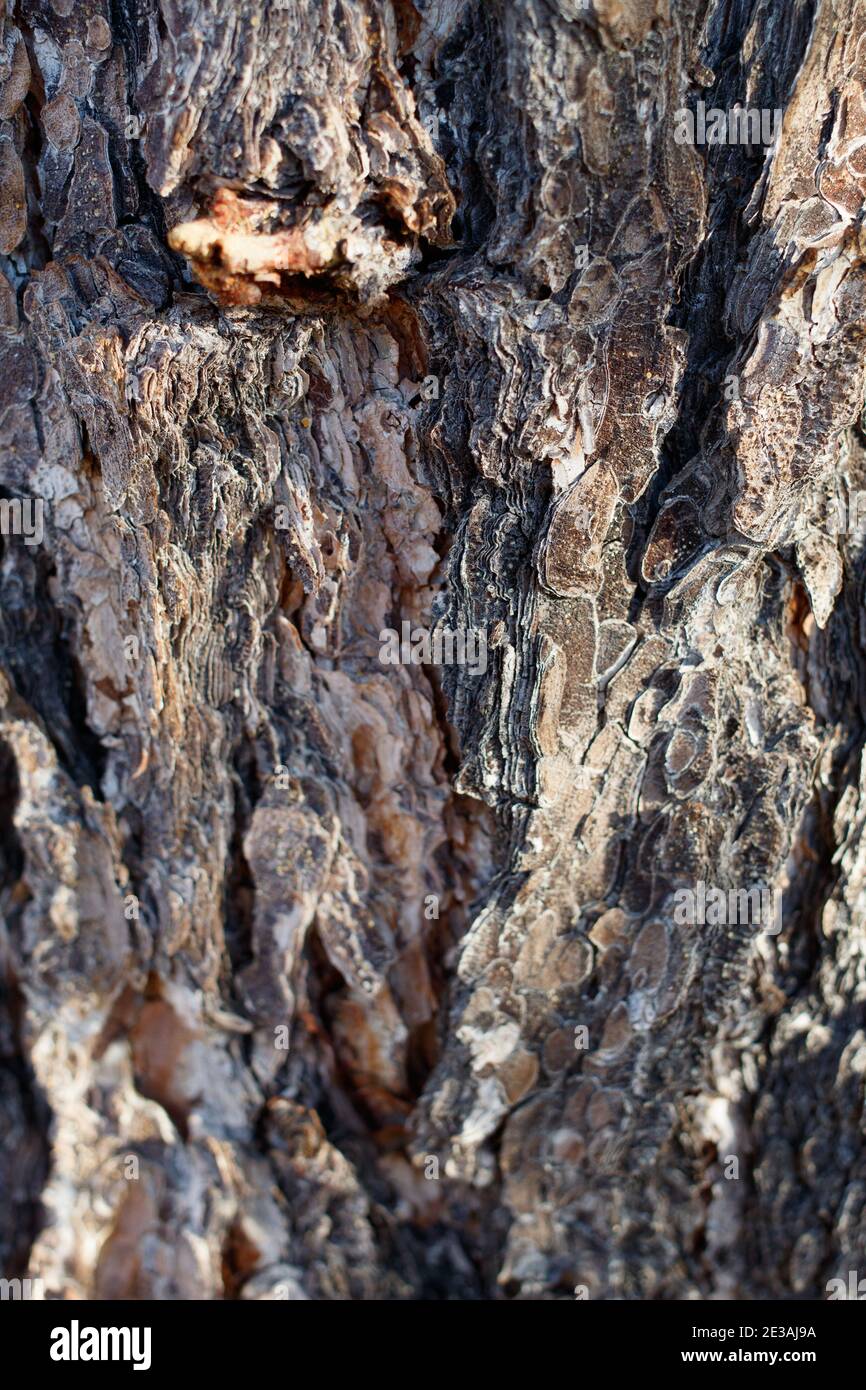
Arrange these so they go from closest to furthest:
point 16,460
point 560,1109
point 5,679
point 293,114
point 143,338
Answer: point 293,114 → point 143,338 → point 16,460 → point 5,679 → point 560,1109

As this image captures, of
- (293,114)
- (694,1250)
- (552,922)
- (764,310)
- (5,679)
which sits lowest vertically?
(694,1250)

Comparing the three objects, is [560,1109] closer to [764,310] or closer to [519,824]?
[519,824]

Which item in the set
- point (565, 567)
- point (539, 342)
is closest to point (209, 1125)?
point (565, 567)

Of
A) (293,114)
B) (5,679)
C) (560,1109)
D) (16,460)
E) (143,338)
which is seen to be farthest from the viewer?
(560,1109)

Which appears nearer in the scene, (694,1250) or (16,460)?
(16,460)

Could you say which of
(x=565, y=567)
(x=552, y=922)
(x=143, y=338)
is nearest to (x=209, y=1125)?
(x=552, y=922)

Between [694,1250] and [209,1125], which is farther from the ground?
[209,1125]
